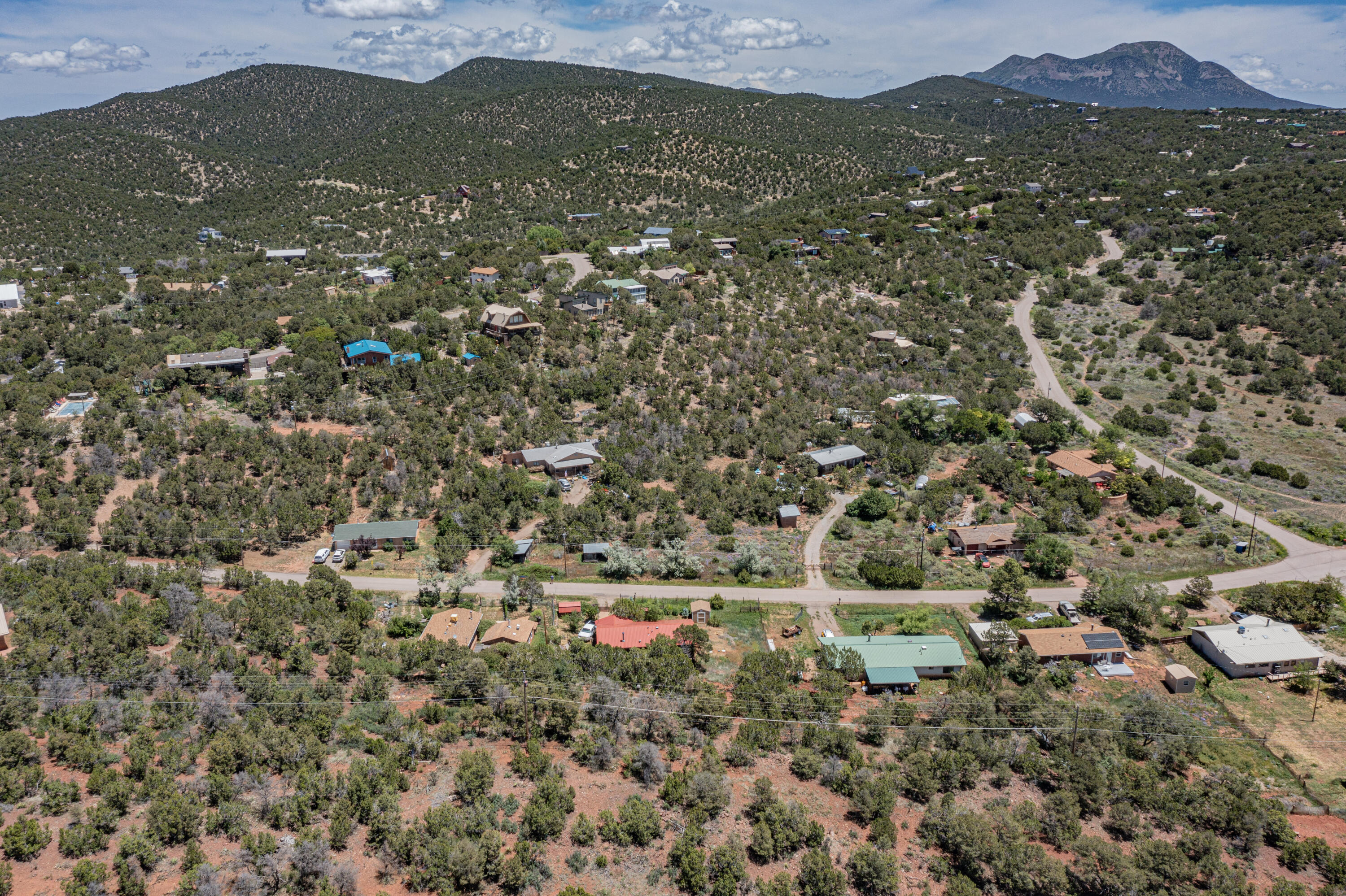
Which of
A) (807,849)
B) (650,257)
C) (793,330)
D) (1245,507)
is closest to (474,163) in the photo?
(650,257)

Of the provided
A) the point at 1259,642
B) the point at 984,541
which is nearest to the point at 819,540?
the point at 984,541

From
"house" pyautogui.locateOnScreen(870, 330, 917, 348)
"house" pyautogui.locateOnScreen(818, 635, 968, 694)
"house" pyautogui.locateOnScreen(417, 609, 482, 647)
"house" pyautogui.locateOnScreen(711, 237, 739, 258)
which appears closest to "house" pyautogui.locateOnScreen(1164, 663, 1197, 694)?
"house" pyautogui.locateOnScreen(818, 635, 968, 694)

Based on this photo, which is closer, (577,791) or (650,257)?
(577,791)

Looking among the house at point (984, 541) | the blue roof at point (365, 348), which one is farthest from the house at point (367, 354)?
the house at point (984, 541)

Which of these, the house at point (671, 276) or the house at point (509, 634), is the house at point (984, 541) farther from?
the house at point (671, 276)

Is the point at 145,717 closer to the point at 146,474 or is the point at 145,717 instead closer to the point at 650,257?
the point at 146,474
